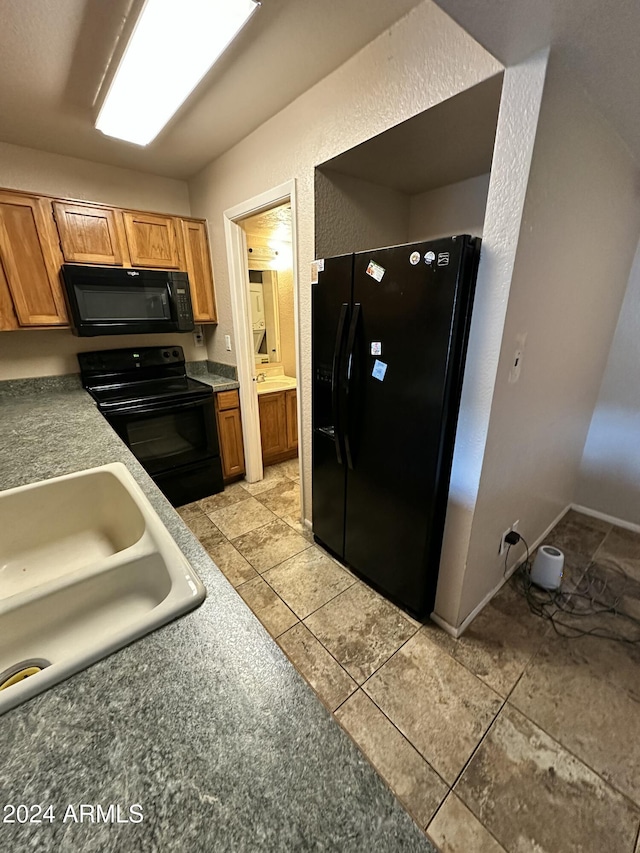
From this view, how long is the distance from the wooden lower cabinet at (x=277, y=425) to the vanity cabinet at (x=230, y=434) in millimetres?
262

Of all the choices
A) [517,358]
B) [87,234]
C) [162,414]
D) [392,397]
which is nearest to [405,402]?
[392,397]

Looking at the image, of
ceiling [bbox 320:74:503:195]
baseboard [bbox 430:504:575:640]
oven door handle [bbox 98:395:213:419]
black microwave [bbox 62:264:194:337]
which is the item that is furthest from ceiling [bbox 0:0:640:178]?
baseboard [bbox 430:504:575:640]

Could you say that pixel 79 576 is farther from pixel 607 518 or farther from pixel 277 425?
pixel 607 518

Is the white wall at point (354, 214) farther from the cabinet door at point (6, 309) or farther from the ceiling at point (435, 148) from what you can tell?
the cabinet door at point (6, 309)

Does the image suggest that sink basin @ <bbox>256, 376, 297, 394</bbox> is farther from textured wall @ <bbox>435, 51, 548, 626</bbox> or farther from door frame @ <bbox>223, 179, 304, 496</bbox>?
textured wall @ <bbox>435, 51, 548, 626</bbox>

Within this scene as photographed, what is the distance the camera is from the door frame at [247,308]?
2.05 meters

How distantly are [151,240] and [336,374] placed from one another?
193cm

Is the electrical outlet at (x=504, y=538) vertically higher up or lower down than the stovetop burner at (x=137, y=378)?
lower down

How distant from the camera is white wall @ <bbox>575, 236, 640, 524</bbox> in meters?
2.28

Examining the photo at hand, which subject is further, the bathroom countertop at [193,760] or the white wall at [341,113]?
the white wall at [341,113]

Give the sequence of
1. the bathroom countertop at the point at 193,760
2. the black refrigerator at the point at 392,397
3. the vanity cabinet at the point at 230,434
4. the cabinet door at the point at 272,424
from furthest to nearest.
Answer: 1. the cabinet door at the point at 272,424
2. the vanity cabinet at the point at 230,434
3. the black refrigerator at the point at 392,397
4. the bathroom countertop at the point at 193,760

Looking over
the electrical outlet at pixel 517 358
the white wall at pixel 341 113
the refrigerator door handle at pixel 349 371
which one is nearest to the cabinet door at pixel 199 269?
the white wall at pixel 341 113

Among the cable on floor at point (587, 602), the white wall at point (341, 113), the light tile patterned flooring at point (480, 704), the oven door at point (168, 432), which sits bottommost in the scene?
the light tile patterned flooring at point (480, 704)

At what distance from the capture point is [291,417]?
345 cm
